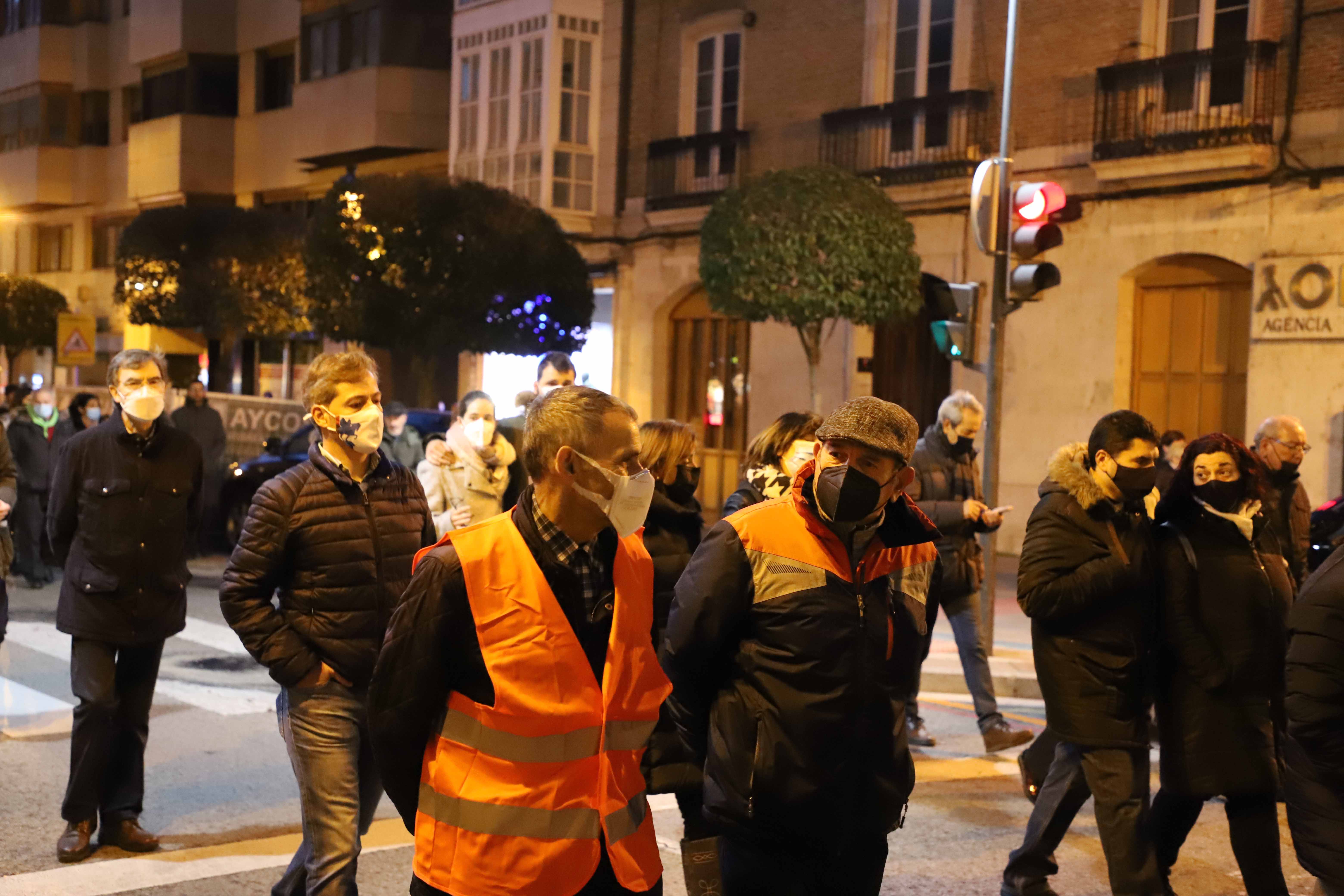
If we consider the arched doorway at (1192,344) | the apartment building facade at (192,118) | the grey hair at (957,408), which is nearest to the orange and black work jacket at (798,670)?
the grey hair at (957,408)

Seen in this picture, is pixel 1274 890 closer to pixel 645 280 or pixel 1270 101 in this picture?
pixel 1270 101

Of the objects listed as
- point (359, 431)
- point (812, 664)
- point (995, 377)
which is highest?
point (995, 377)

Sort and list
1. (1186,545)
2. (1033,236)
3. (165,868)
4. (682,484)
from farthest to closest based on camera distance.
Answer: (1033,236) < (165,868) < (682,484) < (1186,545)

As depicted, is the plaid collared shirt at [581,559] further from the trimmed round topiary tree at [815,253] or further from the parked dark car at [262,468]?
the trimmed round topiary tree at [815,253]

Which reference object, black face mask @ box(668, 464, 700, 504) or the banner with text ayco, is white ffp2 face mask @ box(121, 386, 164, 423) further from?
the banner with text ayco

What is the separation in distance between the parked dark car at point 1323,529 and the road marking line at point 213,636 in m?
6.86

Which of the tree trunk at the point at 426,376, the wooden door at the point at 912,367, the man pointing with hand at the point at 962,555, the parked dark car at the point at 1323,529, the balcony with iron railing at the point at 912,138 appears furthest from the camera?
the tree trunk at the point at 426,376

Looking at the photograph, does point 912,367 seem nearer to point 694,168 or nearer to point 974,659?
point 694,168

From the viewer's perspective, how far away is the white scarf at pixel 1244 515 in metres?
4.97

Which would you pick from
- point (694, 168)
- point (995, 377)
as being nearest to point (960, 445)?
point (995, 377)

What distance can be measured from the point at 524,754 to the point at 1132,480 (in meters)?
2.84

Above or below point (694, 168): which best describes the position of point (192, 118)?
above

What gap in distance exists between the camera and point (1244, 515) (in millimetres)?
5023

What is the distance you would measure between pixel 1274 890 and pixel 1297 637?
4.22 ft
